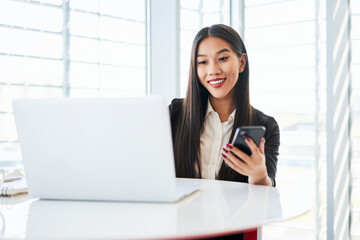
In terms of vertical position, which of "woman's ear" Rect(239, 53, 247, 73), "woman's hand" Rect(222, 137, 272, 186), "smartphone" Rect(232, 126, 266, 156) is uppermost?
"woman's ear" Rect(239, 53, 247, 73)

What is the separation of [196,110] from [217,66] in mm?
228

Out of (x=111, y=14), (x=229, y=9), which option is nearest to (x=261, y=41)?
(x=229, y=9)

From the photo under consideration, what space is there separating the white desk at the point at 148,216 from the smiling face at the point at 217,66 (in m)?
0.76

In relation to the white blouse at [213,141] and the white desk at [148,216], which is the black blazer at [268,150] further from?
the white desk at [148,216]

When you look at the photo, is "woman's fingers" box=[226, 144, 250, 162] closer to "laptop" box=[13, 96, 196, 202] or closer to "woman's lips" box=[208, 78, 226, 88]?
"laptop" box=[13, 96, 196, 202]

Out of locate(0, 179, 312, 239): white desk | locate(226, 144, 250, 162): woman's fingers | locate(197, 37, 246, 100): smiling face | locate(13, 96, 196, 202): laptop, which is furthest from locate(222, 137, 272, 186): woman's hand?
locate(197, 37, 246, 100): smiling face

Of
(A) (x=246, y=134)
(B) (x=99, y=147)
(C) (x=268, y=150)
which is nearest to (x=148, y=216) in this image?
(B) (x=99, y=147)

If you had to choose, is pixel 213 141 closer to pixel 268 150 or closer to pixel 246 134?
pixel 268 150

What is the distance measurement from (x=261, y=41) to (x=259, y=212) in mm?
2803

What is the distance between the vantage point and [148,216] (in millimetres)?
1046

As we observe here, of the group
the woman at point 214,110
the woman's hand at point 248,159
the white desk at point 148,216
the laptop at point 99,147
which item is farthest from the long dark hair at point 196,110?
the laptop at point 99,147

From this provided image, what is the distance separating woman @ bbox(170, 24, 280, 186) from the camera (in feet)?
6.57

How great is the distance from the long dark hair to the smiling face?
0.08 ft

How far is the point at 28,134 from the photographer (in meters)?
1.20
